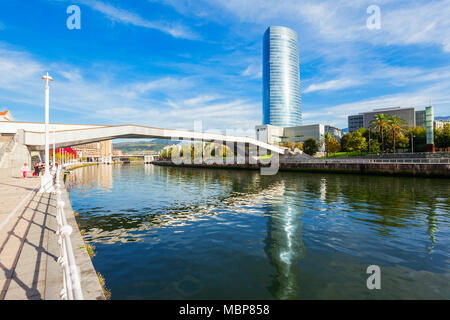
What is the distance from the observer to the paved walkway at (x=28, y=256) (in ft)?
15.6

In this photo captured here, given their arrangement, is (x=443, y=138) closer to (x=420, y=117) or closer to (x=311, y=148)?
(x=311, y=148)

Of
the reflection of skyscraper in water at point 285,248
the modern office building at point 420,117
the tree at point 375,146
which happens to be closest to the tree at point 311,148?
the tree at point 375,146

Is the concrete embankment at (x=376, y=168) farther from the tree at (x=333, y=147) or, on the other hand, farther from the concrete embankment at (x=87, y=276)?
the concrete embankment at (x=87, y=276)

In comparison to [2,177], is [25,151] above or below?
above

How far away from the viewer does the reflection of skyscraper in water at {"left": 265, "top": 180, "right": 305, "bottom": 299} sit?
22.4 ft

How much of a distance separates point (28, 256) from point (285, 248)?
852cm

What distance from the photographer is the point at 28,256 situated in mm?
6312

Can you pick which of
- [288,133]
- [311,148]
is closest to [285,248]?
[311,148]

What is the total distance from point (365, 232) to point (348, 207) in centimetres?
705

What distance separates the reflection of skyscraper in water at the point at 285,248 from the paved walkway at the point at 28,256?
5402 millimetres

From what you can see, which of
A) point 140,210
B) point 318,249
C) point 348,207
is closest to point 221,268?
point 318,249
